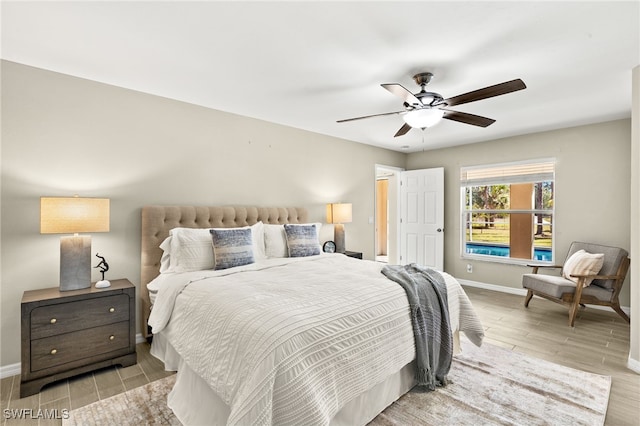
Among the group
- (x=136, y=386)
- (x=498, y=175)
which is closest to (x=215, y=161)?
(x=136, y=386)

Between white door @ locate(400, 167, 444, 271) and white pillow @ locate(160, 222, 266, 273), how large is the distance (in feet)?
13.8

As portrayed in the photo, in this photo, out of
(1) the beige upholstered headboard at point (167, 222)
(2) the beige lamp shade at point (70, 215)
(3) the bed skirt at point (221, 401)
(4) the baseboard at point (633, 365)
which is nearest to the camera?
(3) the bed skirt at point (221, 401)

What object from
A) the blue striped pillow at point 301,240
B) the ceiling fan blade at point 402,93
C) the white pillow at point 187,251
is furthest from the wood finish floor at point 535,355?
the ceiling fan blade at point 402,93

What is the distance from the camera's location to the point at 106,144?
9.57ft

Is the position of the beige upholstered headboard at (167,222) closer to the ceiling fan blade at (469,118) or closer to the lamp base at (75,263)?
the lamp base at (75,263)

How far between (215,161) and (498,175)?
449cm

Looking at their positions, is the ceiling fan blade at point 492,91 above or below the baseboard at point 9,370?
above

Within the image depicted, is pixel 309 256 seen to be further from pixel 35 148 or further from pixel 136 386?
pixel 35 148

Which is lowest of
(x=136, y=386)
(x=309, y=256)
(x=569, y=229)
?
(x=136, y=386)

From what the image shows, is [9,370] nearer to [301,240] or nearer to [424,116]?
[301,240]

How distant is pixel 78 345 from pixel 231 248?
1.36 meters

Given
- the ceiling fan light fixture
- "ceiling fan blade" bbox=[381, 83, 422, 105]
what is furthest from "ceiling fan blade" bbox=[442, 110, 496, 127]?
"ceiling fan blade" bbox=[381, 83, 422, 105]

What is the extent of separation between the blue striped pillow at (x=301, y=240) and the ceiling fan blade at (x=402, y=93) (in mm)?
1851

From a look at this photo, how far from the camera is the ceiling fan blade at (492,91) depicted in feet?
6.79
